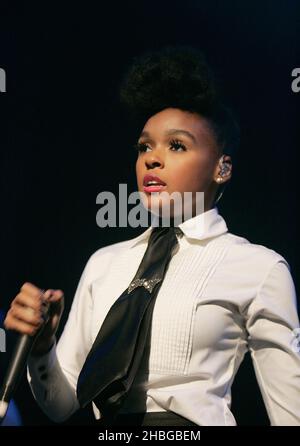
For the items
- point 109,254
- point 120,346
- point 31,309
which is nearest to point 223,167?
point 109,254

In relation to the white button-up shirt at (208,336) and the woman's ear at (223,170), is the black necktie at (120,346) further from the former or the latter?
the woman's ear at (223,170)

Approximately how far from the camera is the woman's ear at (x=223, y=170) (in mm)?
1527

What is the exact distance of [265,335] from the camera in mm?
1334

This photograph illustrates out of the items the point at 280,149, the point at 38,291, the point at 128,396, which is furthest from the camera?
the point at 280,149

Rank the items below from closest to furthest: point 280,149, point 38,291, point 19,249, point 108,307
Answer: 1. point 38,291
2. point 108,307
3. point 280,149
4. point 19,249

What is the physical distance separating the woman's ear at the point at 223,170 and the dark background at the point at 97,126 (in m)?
0.27

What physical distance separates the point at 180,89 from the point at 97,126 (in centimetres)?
49

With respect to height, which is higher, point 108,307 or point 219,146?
point 219,146

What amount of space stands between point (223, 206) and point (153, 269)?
0.48 meters

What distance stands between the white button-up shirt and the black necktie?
0.09ft

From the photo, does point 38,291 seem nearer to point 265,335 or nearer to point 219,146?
point 265,335
